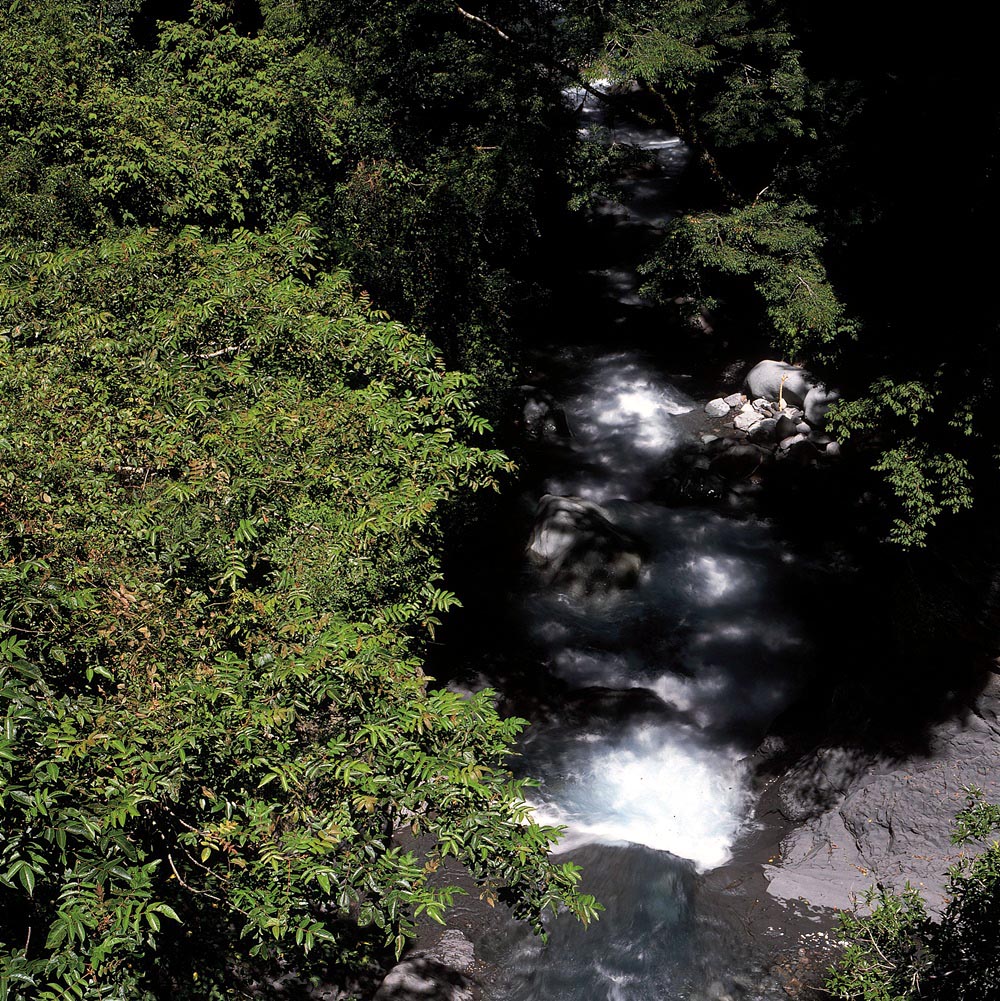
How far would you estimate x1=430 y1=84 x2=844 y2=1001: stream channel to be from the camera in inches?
298

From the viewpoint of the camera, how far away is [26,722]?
11.2 feet

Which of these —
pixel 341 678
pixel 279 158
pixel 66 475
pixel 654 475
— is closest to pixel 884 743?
pixel 654 475

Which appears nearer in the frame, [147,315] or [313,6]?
[147,315]

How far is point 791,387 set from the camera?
14.6 m

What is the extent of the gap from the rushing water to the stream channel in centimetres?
2

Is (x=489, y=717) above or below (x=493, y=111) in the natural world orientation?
below

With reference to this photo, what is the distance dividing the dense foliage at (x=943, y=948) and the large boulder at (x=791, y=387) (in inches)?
360

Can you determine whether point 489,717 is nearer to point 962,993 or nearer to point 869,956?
point 962,993

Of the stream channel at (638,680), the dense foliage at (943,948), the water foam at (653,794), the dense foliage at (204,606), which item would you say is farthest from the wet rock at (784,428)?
the dense foliage at (943,948)

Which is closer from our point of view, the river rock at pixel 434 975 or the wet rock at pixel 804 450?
the river rock at pixel 434 975

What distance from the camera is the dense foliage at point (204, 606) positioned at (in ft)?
11.8

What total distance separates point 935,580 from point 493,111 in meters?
9.36

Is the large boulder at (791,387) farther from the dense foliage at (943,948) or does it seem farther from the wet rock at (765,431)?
the dense foliage at (943,948)

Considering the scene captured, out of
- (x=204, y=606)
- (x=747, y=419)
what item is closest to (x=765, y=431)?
(x=747, y=419)
